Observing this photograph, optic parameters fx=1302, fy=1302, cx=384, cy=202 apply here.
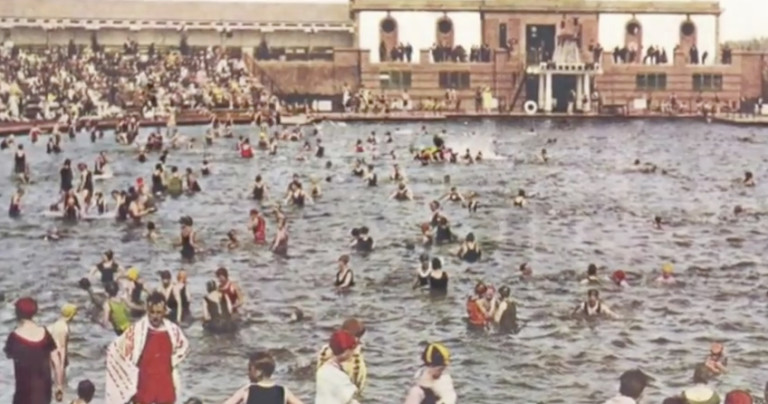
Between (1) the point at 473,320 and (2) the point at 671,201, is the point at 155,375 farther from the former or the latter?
(2) the point at 671,201

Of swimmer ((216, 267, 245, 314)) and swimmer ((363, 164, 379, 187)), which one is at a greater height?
swimmer ((363, 164, 379, 187))

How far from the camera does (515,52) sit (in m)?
72.4

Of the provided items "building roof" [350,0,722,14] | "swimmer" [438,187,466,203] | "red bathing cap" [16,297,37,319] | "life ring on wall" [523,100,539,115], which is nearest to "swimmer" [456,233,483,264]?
"swimmer" [438,187,466,203]

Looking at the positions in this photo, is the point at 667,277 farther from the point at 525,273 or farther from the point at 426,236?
the point at 426,236

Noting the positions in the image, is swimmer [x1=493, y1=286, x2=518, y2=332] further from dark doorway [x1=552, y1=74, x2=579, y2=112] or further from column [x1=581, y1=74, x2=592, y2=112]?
dark doorway [x1=552, y1=74, x2=579, y2=112]

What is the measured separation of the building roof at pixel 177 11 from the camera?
56006 millimetres

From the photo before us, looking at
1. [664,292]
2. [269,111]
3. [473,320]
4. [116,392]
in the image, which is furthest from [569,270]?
[269,111]

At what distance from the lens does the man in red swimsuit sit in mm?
10375

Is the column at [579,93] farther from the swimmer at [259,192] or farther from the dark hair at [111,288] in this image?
the dark hair at [111,288]

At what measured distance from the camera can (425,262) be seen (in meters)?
22.0

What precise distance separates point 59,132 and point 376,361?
83.8 ft

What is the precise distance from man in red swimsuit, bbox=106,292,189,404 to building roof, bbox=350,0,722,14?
6167 cm

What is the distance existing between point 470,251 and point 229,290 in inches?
253

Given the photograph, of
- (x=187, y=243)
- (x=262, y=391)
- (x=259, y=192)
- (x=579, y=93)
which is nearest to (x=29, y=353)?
(x=262, y=391)
